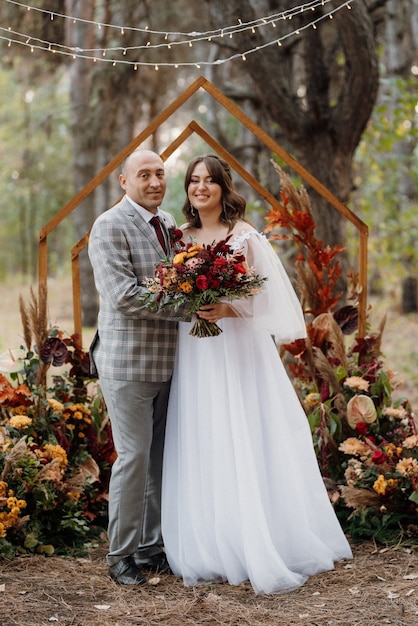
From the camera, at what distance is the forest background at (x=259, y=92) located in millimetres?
6254

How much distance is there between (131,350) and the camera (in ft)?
11.7

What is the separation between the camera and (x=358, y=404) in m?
4.41

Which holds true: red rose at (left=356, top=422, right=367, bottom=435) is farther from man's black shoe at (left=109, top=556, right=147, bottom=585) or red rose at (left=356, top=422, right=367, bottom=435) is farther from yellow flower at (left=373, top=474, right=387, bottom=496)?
man's black shoe at (left=109, top=556, right=147, bottom=585)

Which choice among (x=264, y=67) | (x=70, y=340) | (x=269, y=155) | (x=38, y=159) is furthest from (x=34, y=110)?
(x=70, y=340)

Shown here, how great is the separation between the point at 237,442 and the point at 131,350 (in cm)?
67

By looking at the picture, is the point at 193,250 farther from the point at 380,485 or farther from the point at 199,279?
the point at 380,485

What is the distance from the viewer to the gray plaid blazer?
348 cm

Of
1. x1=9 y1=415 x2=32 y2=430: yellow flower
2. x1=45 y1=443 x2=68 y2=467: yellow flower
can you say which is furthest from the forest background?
x1=45 y1=443 x2=68 y2=467: yellow flower

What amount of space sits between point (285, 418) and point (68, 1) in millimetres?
8922

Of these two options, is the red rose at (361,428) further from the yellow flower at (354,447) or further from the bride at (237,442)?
the bride at (237,442)

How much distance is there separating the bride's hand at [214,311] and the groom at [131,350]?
0.14 m

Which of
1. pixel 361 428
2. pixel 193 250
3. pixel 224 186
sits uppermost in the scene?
pixel 224 186

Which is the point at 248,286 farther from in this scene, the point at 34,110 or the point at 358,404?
the point at 34,110

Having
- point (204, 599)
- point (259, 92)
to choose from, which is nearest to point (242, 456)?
point (204, 599)
